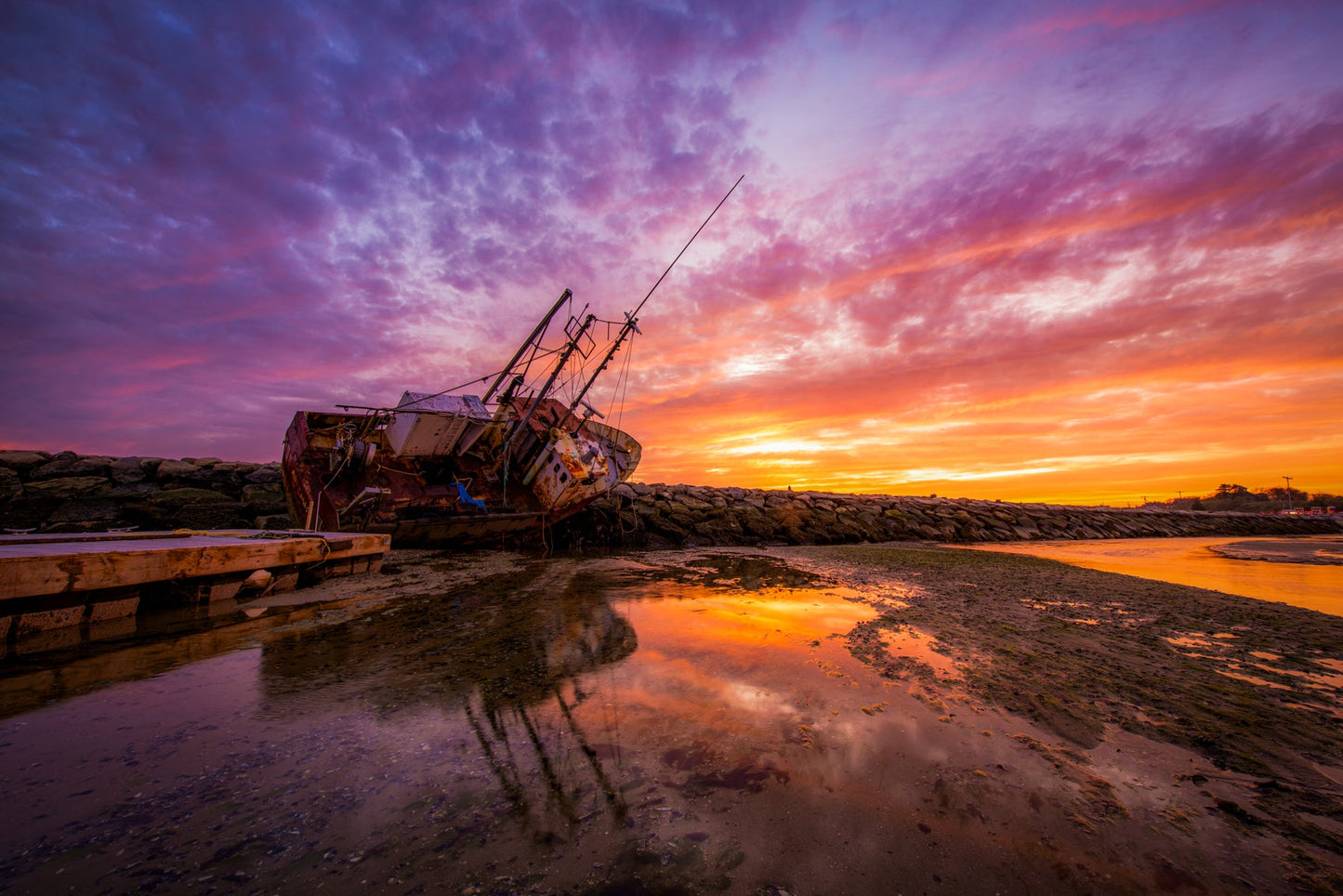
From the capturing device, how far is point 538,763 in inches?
109

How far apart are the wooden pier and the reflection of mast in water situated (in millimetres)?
4915

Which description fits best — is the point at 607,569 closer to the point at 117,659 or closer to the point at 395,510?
the point at 395,510

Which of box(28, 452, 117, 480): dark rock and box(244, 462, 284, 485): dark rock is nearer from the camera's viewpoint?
box(28, 452, 117, 480): dark rock

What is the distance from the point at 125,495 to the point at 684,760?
2489 centimetres

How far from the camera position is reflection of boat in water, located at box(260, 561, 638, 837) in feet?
8.59

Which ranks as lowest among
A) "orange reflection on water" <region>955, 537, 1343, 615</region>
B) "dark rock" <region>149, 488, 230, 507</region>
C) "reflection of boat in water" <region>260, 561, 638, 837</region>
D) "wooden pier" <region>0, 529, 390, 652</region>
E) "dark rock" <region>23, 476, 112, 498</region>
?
"orange reflection on water" <region>955, 537, 1343, 615</region>

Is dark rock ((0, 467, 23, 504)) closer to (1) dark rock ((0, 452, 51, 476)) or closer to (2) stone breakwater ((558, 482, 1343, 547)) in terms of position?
(1) dark rock ((0, 452, 51, 476))

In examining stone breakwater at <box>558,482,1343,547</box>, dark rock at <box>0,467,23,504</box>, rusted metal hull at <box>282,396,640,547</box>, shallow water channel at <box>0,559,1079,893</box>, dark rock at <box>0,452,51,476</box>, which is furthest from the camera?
stone breakwater at <box>558,482,1343,547</box>

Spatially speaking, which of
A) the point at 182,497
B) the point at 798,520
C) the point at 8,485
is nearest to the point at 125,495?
the point at 182,497

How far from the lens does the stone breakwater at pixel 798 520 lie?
1914 centimetres

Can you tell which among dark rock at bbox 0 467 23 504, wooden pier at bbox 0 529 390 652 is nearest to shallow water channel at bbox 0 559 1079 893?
wooden pier at bbox 0 529 390 652

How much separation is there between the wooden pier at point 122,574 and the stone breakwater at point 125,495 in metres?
12.7

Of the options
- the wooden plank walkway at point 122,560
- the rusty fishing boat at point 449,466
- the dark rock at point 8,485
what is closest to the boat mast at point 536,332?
the rusty fishing boat at point 449,466

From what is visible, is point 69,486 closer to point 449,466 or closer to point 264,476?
point 264,476
